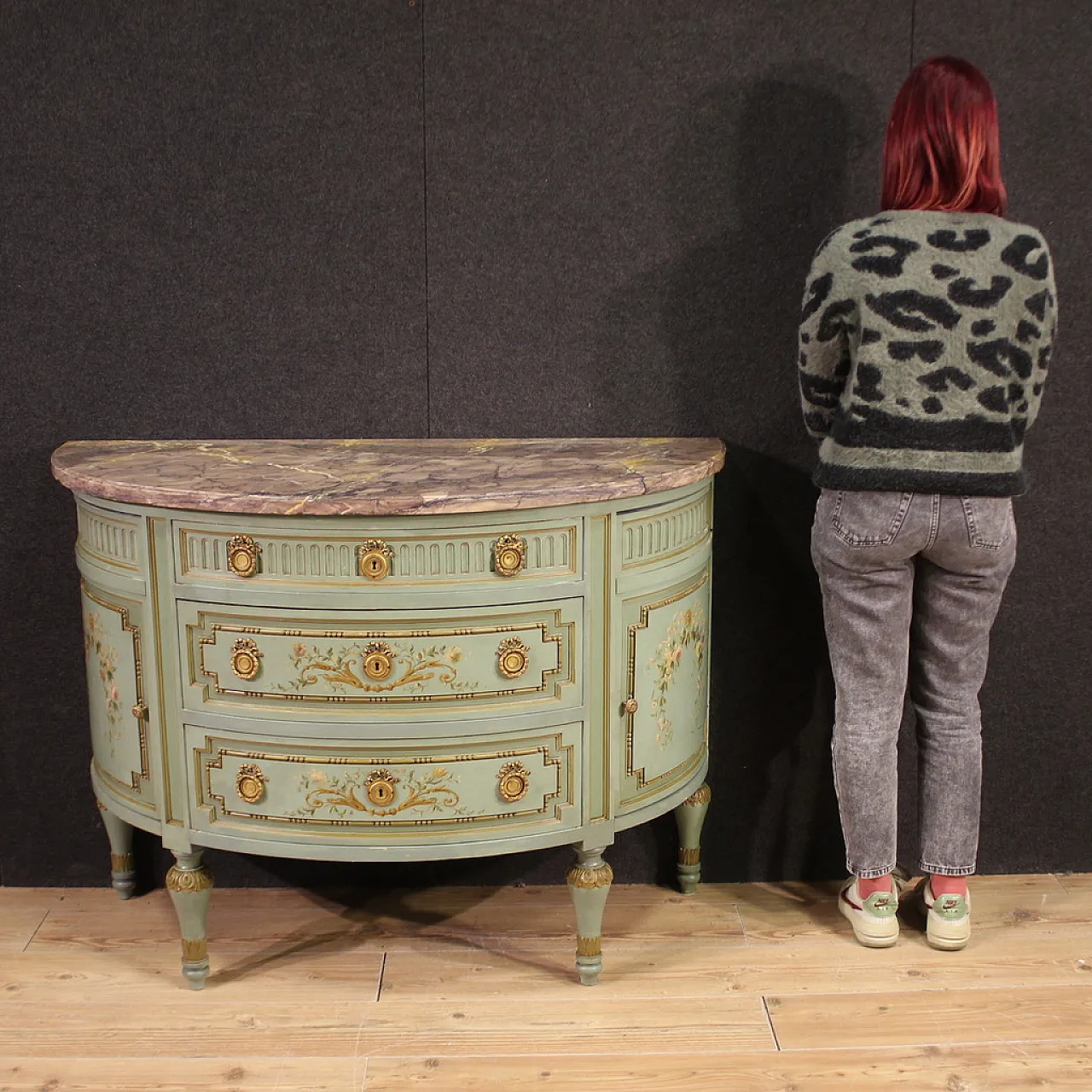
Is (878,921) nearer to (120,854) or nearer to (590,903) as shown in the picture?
(590,903)

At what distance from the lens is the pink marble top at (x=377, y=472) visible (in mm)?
2219

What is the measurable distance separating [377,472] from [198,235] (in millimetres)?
630

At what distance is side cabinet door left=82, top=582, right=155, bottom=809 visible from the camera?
2430 mm

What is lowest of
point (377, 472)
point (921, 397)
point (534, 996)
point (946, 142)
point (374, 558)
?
point (534, 996)

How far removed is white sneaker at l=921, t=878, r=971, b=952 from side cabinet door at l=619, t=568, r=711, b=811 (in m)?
0.53

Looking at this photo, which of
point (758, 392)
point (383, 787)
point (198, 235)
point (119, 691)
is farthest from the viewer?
point (758, 392)

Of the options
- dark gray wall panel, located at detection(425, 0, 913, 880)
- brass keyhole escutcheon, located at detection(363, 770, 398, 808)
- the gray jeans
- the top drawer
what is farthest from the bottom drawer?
dark gray wall panel, located at detection(425, 0, 913, 880)

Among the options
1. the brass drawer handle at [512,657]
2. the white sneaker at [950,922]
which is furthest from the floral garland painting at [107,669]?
the white sneaker at [950,922]

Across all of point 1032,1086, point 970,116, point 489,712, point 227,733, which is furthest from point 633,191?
point 1032,1086

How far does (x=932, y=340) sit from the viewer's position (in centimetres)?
231

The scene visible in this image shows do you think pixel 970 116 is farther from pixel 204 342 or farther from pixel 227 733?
pixel 227 733

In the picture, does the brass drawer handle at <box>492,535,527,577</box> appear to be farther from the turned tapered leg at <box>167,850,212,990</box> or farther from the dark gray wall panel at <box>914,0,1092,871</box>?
the dark gray wall panel at <box>914,0,1092,871</box>

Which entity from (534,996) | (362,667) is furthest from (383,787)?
(534,996)

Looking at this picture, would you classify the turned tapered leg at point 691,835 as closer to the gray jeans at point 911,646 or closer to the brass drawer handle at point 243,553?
the gray jeans at point 911,646
